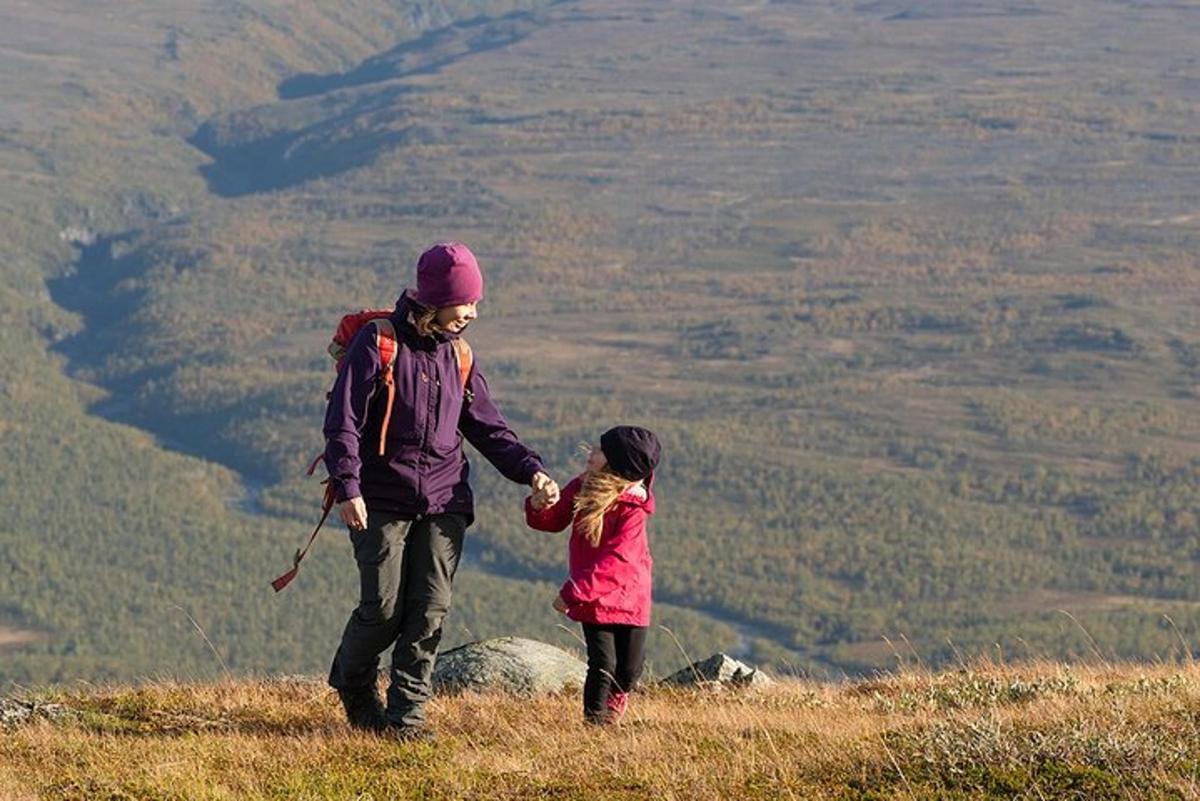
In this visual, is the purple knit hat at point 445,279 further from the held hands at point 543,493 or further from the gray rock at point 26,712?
the gray rock at point 26,712

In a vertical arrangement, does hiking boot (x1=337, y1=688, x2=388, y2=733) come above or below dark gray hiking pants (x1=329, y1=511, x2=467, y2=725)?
below

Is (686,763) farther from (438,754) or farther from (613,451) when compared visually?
(613,451)

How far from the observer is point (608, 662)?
11609 mm

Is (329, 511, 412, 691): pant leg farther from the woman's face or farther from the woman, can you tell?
the woman's face

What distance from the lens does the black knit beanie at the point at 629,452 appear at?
1143 centimetres

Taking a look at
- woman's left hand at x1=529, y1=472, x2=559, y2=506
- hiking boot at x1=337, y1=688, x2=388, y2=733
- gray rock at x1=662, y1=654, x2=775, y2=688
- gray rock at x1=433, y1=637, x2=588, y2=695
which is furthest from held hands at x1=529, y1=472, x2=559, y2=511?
gray rock at x1=662, y1=654, x2=775, y2=688

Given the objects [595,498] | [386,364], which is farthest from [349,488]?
[595,498]

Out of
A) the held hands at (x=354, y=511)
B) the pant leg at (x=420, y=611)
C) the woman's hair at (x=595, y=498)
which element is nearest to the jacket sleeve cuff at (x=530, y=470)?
the woman's hair at (x=595, y=498)

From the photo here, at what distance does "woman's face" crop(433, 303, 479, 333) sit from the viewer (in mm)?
11164

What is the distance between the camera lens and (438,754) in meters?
10.4

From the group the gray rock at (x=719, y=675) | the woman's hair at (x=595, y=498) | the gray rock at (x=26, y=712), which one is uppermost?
the woman's hair at (x=595, y=498)

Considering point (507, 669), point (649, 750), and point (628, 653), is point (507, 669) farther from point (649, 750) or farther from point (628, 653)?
point (649, 750)

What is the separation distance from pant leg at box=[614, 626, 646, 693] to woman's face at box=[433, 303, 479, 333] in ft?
6.69

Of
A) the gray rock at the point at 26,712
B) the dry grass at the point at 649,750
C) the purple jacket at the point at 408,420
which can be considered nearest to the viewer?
the dry grass at the point at 649,750
